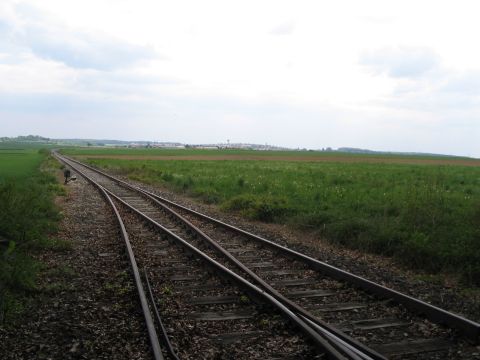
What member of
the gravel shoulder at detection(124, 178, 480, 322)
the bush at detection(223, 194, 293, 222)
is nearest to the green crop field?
the bush at detection(223, 194, 293, 222)

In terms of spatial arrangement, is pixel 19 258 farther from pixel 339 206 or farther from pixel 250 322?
pixel 339 206

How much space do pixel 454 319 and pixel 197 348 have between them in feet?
10.4

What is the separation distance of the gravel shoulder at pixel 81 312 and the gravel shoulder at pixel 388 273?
4105mm

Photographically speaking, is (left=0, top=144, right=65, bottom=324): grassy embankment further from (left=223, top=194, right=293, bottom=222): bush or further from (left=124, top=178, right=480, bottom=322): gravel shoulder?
(left=223, top=194, right=293, bottom=222): bush

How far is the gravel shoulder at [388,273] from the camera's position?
6519 mm

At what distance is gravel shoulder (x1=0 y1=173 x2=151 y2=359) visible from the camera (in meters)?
4.85

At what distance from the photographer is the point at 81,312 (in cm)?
593

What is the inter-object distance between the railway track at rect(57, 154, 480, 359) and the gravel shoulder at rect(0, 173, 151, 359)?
48cm

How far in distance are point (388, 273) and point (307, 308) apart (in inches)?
111

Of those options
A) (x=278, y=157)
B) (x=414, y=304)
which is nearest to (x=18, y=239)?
(x=414, y=304)

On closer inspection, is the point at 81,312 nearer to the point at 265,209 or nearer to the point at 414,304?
the point at 414,304

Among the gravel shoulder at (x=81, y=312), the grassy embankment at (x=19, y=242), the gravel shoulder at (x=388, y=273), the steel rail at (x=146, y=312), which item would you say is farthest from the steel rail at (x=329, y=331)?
the grassy embankment at (x=19, y=242)

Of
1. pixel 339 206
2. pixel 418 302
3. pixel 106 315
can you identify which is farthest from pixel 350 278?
pixel 339 206

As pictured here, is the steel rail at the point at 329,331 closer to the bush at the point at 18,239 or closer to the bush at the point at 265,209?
the bush at the point at 18,239
